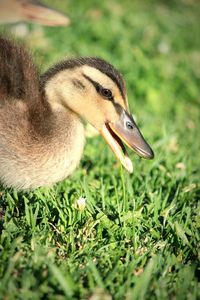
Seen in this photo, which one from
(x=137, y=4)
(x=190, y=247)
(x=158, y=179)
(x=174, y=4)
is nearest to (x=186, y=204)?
(x=158, y=179)

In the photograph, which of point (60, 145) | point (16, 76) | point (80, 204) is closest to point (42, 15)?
point (16, 76)

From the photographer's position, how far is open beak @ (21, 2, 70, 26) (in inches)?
150

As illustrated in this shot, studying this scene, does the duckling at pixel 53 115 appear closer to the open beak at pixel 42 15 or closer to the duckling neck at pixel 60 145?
the duckling neck at pixel 60 145

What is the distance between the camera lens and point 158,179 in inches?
153

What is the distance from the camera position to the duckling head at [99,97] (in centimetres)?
312

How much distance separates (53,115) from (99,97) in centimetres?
32

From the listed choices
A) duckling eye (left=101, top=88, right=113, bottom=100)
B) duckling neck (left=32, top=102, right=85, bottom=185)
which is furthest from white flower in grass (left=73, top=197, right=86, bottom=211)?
duckling eye (left=101, top=88, right=113, bottom=100)

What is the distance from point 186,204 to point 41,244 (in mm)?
1246

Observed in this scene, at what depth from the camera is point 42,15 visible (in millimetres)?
3922

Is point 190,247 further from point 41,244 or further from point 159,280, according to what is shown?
point 41,244

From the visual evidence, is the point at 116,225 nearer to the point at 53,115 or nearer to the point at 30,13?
the point at 53,115

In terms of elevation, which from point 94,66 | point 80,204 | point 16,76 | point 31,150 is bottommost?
point 80,204

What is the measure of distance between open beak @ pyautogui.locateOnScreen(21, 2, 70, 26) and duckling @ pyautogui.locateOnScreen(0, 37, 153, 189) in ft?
1.96

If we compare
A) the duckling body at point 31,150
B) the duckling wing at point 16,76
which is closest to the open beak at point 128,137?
the duckling body at point 31,150
